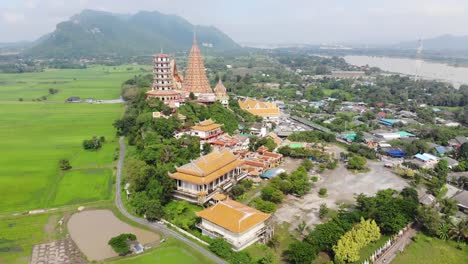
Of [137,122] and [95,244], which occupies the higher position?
[137,122]

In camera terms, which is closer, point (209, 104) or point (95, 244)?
point (95, 244)

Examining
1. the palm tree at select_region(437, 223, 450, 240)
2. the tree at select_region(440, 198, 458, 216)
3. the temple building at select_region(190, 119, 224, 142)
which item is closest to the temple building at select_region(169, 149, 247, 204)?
the temple building at select_region(190, 119, 224, 142)

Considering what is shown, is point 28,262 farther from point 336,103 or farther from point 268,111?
point 336,103

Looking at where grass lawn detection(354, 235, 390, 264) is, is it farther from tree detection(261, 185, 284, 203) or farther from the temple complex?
the temple complex

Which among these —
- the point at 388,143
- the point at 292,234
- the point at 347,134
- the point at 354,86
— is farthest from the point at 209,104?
the point at 354,86

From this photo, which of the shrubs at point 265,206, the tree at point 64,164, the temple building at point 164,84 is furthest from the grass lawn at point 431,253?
the temple building at point 164,84

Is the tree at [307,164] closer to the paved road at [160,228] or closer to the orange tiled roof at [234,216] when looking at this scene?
the orange tiled roof at [234,216]

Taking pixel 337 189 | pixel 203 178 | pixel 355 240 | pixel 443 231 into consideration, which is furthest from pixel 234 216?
pixel 443 231

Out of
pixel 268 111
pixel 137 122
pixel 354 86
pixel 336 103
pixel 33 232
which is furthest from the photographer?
→ pixel 354 86
